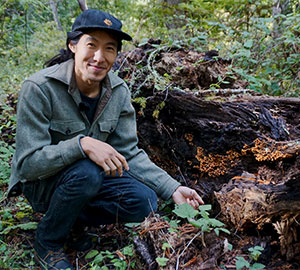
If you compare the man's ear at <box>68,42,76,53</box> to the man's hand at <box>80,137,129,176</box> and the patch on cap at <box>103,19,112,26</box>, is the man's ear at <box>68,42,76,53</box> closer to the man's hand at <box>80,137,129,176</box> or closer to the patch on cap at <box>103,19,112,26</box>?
the patch on cap at <box>103,19,112,26</box>

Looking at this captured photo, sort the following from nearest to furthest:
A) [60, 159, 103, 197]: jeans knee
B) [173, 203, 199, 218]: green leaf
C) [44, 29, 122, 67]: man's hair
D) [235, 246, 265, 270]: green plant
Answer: [235, 246, 265, 270]: green plant → [173, 203, 199, 218]: green leaf → [60, 159, 103, 197]: jeans knee → [44, 29, 122, 67]: man's hair

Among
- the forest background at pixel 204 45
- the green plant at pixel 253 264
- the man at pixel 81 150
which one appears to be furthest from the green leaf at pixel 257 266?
the forest background at pixel 204 45

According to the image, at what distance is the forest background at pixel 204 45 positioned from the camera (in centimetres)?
288

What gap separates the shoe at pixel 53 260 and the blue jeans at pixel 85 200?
0.05 meters

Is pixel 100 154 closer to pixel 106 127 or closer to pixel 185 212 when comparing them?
pixel 106 127

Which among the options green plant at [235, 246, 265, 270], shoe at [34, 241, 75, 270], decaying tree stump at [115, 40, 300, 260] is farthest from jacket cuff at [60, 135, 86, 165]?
green plant at [235, 246, 265, 270]

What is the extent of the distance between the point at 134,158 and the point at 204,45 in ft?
10.4

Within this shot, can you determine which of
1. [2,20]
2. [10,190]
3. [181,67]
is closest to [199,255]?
[10,190]

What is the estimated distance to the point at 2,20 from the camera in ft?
28.9

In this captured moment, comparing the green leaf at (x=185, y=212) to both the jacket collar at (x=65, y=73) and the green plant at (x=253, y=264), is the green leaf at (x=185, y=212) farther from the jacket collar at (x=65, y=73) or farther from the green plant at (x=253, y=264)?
the jacket collar at (x=65, y=73)

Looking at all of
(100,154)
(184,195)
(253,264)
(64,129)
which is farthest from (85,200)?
(253,264)

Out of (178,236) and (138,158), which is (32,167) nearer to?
(138,158)

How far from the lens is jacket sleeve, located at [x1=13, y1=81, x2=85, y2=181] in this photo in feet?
6.83

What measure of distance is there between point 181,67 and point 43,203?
77.3 inches
